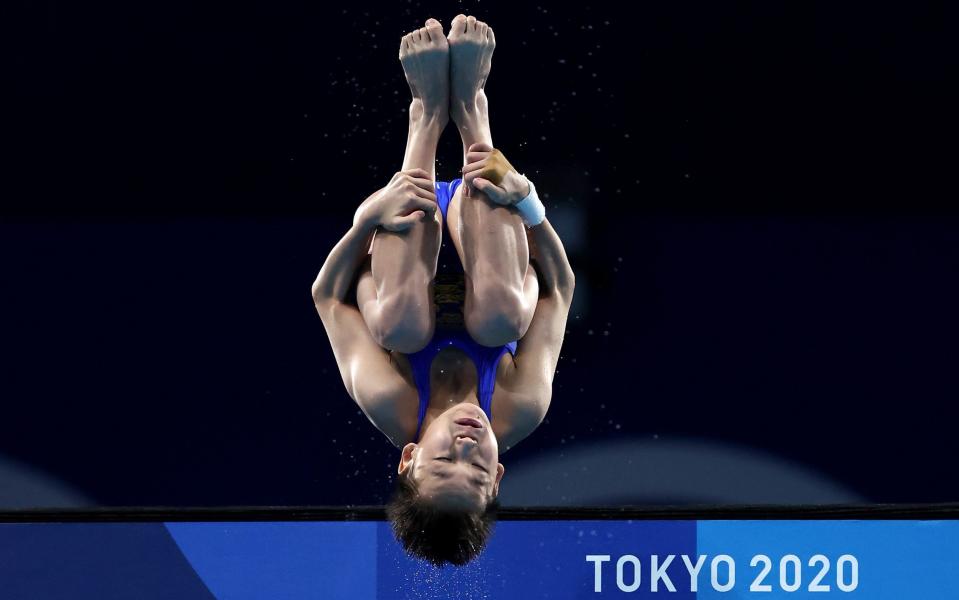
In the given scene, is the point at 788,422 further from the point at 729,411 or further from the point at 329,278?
the point at 329,278

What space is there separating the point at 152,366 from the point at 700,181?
201 centimetres

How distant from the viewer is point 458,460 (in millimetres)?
3107

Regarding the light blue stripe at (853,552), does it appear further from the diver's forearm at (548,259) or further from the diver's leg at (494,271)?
the diver's leg at (494,271)

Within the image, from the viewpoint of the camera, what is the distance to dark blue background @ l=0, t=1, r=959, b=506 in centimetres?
473

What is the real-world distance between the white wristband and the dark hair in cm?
66

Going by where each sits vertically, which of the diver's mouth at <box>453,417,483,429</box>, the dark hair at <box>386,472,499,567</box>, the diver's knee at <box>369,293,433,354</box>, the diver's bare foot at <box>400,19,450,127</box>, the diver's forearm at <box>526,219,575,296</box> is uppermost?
the diver's bare foot at <box>400,19,450,127</box>

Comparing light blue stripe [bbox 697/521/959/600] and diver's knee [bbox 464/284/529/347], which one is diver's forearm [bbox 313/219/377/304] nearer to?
diver's knee [bbox 464/284/529/347]

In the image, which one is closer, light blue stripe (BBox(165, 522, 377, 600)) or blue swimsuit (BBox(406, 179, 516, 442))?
→ blue swimsuit (BBox(406, 179, 516, 442))

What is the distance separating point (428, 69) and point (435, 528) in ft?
3.61

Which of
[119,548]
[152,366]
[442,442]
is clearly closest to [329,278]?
[442,442]

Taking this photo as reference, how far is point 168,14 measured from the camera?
15.9 ft

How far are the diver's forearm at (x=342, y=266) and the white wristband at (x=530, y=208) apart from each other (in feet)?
1.17

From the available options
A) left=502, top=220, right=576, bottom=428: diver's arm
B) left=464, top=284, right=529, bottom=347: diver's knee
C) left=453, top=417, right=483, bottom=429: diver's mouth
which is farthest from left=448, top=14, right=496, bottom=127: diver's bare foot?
left=453, top=417, right=483, bottom=429: diver's mouth

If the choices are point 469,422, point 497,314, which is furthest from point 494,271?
point 469,422
